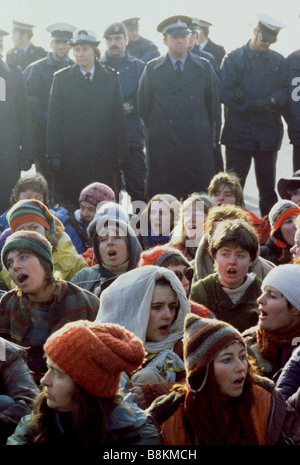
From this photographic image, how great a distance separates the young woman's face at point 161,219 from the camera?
7734mm

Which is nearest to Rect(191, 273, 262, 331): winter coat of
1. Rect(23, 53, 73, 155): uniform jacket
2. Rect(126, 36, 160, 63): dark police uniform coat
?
Rect(23, 53, 73, 155): uniform jacket

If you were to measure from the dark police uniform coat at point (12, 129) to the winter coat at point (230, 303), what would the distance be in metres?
4.64

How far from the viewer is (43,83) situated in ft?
36.1

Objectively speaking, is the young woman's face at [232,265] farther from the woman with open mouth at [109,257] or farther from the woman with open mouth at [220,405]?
the woman with open mouth at [220,405]

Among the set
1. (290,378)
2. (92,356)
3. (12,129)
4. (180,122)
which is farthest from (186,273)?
(12,129)

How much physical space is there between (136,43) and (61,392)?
979 centimetres

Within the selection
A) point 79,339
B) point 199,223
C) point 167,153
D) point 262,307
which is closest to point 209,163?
point 167,153

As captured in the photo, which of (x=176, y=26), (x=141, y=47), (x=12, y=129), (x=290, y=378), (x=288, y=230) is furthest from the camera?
(x=141, y=47)

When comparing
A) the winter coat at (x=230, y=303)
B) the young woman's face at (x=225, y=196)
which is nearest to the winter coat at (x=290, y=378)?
the winter coat at (x=230, y=303)

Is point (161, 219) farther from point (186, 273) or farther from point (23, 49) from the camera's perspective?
point (23, 49)

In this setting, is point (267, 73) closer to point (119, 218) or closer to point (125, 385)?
point (119, 218)

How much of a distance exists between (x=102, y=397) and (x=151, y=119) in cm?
648

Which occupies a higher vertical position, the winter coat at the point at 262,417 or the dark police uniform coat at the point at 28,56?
the dark police uniform coat at the point at 28,56

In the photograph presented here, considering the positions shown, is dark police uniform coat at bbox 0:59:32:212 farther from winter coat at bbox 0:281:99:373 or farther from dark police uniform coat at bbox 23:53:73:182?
winter coat at bbox 0:281:99:373
